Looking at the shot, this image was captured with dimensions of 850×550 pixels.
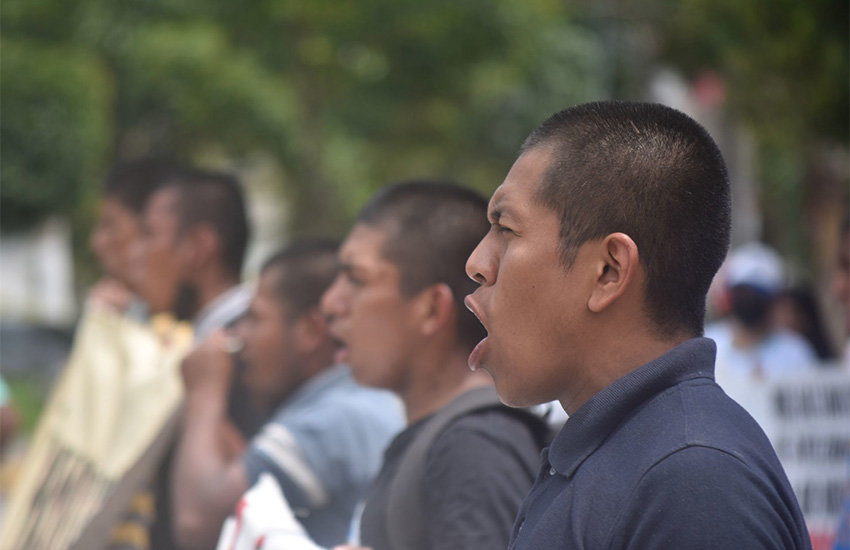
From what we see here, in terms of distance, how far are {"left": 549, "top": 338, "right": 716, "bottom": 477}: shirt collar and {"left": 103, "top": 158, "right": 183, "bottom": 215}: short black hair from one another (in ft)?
14.3

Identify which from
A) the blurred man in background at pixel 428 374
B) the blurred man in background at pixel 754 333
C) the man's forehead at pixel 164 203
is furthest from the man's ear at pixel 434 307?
the blurred man in background at pixel 754 333

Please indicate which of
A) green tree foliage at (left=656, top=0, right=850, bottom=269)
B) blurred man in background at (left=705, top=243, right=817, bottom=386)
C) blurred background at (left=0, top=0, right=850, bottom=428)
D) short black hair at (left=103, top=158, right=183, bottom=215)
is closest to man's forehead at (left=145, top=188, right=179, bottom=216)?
short black hair at (left=103, top=158, right=183, bottom=215)

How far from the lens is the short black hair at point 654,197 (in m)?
1.63

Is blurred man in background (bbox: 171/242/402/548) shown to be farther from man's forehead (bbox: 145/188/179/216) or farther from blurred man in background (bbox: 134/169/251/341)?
man's forehead (bbox: 145/188/179/216)

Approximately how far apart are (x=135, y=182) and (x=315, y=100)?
11556 mm

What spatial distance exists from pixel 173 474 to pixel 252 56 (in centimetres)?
1356

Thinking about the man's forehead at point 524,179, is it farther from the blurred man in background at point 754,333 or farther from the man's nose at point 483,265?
the blurred man in background at point 754,333

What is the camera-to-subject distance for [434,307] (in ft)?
9.21

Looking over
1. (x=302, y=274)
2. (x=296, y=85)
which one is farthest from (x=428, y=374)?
(x=296, y=85)

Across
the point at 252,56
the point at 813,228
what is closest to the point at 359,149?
the point at 252,56

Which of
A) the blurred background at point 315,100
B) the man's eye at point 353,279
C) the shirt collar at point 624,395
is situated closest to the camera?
the shirt collar at point 624,395

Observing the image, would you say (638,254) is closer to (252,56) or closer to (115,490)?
(115,490)

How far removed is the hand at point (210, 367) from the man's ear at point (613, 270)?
7.91ft

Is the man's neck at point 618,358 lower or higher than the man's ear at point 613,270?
lower
